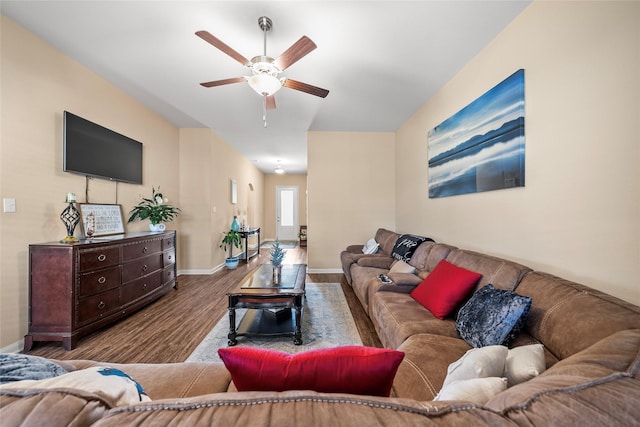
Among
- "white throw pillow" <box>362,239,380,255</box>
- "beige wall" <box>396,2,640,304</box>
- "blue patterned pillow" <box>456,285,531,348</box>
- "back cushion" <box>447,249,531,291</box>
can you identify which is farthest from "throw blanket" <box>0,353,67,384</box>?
"white throw pillow" <box>362,239,380,255</box>

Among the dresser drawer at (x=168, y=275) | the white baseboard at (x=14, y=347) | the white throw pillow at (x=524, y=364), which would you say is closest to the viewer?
the white throw pillow at (x=524, y=364)

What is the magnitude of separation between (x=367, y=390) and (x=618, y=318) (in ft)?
3.77

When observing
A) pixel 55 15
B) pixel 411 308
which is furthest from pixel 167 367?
pixel 55 15

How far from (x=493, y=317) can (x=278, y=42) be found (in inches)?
107

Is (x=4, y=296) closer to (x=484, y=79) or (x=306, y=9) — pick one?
(x=306, y=9)

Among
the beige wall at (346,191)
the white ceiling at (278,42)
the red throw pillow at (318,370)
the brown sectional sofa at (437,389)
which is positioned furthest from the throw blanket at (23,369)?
the beige wall at (346,191)

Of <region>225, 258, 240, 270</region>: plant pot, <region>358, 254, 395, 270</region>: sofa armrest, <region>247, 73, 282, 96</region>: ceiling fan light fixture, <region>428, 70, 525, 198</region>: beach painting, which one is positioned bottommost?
<region>225, 258, 240, 270</region>: plant pot

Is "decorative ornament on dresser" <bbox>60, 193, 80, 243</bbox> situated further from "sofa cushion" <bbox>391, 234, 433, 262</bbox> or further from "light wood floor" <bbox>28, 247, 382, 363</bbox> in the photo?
"sofa cushion" <bbox>391, 234, 433, 262</bbox>

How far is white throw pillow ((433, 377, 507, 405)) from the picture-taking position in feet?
2.42

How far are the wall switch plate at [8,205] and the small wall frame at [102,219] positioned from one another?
538 millimetres

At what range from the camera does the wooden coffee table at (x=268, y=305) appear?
2.21 meters

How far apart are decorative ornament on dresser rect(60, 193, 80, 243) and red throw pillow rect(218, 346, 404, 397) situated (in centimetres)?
270

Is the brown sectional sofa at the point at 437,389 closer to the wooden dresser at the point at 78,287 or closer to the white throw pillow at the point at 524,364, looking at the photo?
the white throw pillow at the point at 524,364

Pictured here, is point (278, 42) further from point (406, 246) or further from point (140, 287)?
point (140, 287)
